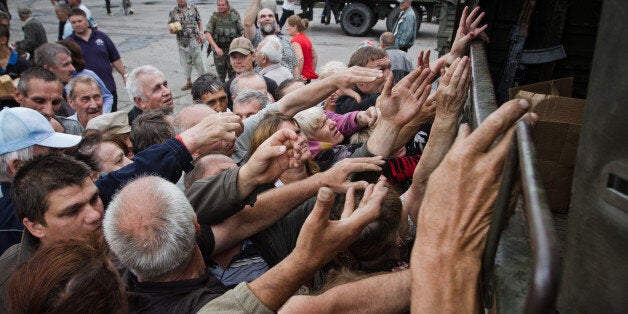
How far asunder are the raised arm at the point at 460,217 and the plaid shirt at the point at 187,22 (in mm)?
8149

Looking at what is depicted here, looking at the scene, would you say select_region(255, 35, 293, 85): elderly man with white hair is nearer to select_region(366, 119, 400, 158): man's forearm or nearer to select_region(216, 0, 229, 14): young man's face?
select_region(216, 0, 229, 14): young man's face

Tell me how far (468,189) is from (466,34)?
2.13 m

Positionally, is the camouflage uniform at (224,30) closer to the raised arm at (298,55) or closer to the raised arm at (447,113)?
the raised arm at (298,55)

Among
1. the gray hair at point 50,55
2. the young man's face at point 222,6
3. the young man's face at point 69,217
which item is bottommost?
the young man's face at point 69,217

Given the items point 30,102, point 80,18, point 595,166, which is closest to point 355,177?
point 595,166

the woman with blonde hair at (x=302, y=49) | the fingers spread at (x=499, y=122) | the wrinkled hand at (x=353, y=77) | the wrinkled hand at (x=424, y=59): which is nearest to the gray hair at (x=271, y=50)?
the woman with blonde hair at (x=302, y=49)

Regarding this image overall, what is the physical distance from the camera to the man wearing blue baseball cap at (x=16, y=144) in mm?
2314

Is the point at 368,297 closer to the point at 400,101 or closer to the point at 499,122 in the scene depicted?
the point at 499,122

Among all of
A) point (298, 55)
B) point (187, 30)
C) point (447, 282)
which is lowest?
point (447, 282)

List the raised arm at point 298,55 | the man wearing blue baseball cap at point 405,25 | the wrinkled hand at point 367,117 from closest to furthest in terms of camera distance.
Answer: the wrinkled hand at point 367,117, the raised arm at point 298,55, the man wearing blue baseball cap at point 405,25

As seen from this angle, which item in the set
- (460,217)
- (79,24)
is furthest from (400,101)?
(79,24)

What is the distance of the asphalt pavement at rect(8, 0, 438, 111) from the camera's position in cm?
1081

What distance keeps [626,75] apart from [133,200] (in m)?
1.54

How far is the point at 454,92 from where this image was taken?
78.8 inches
